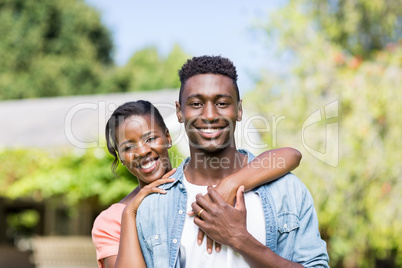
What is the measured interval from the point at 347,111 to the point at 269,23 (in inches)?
70.7

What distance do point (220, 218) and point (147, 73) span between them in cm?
2563

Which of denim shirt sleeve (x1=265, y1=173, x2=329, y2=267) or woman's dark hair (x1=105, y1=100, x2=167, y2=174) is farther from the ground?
woman's dark hair (x1=105, y1=100, x2=167, y2=174)

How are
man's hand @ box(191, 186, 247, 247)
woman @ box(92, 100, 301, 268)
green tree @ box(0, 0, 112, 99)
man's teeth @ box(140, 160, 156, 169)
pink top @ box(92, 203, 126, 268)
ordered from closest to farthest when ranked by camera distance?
man's hand @ box(191, 186, 247, 247) → woman @ box(92, 100, 301, 268) → pink top @ box(92, 203, 126, 268) → man's teeth @ box(140, 160, 156, 169) → green tree @ box(0, 0, 112, 99)

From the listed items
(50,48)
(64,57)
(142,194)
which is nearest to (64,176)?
(142,194)

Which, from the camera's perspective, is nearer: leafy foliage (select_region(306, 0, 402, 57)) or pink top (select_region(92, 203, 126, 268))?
pink top (select_region(92, 203, 126, 268))

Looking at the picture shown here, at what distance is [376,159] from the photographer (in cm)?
702

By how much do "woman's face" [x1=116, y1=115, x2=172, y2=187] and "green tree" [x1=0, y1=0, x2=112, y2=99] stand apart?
2421 cm

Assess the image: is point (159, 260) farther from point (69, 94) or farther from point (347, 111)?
point (69, 94)

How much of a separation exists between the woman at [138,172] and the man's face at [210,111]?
0.15m

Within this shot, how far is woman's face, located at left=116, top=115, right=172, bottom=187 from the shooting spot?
2.37 metres

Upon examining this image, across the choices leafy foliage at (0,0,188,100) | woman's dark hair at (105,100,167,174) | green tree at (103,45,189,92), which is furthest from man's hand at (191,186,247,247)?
leafy foliage at (0,0,188,100)

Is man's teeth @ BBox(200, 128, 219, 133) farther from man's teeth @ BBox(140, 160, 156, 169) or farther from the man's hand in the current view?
man's teeth @ BBox(140, 160, 156, 169)

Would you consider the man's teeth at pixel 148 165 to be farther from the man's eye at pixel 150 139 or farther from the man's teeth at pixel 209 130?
the man's teeth at pixel 209 130

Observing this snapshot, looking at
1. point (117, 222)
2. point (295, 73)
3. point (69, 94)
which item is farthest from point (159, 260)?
point (69, 94)
